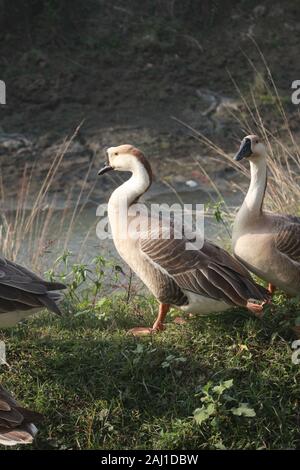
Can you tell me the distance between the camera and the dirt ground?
872 centimetres

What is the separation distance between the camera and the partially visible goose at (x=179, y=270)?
420 centimetres

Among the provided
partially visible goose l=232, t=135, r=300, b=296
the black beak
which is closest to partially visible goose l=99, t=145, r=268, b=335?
partially visible goose l=232, t=135, r=300, b=296

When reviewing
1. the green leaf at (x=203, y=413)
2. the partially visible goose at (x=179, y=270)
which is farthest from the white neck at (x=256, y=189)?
the green leaf at (x=203, y=413)

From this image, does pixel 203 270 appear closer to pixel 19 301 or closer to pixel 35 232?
pixel 19 301

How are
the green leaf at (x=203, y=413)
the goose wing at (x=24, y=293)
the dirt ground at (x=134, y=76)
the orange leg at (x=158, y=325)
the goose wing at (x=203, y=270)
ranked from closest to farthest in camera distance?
the green leaf at (x=203, y=413) → the goose wing at (x=24, y=293) → the goose wing at (x=203, y=270) → the orange leg at (x=158, y=325) → the dirt ground at (x=134, y=76)

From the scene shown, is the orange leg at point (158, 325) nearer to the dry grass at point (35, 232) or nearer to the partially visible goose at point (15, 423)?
the partially visible goose at point (15, 423)

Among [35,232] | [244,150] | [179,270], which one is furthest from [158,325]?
[35,232]

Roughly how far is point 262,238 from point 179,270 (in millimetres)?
548

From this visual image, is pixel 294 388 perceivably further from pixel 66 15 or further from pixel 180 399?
pixel 66 15

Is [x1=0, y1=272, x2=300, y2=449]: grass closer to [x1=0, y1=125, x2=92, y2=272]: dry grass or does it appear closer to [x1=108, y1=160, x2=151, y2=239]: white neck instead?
[x1=108, y1=160, x2=151, y2=239]: white neck

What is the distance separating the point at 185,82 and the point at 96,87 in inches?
44.7

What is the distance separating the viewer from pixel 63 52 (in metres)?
10.4

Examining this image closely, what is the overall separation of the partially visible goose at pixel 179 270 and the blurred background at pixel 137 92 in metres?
2.63

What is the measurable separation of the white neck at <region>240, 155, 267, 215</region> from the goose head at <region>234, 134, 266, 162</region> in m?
0.03
